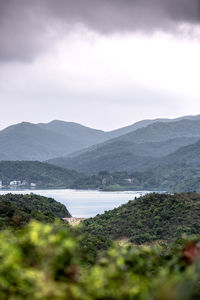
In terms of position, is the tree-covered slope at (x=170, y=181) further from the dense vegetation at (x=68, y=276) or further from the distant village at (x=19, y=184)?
the dense vegetation at (x=68, y=276)

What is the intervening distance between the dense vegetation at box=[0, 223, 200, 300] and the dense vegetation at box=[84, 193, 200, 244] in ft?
111

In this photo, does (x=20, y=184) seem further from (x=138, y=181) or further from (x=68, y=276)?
(x=68, y=276)

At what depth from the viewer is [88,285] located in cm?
495

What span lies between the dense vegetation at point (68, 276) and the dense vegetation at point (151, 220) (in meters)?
33.8

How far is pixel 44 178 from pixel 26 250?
19372cm

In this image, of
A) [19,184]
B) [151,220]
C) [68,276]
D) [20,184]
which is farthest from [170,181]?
[68,276]

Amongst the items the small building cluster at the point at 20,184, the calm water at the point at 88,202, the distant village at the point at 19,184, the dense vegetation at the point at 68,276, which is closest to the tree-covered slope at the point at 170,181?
the distant village at the point at 19,184

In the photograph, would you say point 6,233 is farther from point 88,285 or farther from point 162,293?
point 162,293

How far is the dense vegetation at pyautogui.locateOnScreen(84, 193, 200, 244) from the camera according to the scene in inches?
1609

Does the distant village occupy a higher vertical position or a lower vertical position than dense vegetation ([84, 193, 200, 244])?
higher

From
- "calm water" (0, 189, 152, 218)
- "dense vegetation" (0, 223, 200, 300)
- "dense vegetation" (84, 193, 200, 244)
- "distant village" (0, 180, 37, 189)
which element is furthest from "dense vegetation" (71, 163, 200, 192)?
"dense vegetation" (0, 223, 200, 300)

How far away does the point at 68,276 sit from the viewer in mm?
5043

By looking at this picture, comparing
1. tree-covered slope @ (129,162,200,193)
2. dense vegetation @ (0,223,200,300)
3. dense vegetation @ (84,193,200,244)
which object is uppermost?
tree-covered slope @ (129,162,200,193)

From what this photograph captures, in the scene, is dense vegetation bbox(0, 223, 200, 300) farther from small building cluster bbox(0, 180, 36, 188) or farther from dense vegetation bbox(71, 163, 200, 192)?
small building cluster bbox(0, 180, 36, 188)
